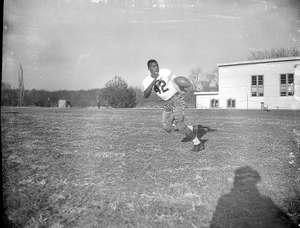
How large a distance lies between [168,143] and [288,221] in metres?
2.71

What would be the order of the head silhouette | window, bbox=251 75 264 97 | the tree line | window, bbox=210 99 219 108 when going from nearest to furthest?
the head silhouette, the tree line, window, bbox=251 75 264 97, window, bbox=210 99 219 108

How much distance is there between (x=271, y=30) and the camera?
3.21 m

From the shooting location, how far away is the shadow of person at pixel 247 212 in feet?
5.11

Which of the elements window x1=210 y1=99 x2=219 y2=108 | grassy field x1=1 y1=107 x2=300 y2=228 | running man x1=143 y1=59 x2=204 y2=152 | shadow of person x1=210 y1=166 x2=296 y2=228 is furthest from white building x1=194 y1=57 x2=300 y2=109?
shadow of person x1=210 y1=166 x2=296 y2=228

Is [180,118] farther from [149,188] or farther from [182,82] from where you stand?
[149,188]

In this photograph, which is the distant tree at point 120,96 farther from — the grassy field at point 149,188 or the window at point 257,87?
the window at point 257,87

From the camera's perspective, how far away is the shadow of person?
156 centimetres

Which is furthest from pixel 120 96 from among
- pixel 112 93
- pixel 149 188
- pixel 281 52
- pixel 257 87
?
pixel 257 87

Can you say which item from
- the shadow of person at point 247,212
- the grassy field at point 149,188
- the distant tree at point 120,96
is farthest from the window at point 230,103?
the shadow of person at point 247,212

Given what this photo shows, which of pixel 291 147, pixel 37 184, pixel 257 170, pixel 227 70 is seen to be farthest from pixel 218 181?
pixel 227 70

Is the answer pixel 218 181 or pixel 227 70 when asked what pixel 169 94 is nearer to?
pixel 218 181

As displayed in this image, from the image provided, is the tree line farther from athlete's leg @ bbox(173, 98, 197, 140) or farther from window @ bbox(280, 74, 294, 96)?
window @ bbox(280, 74, 294, 96)

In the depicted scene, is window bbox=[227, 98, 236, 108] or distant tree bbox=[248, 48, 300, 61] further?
window bbox=[227, 98, 236, 108]

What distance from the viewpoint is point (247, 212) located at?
1689mm
